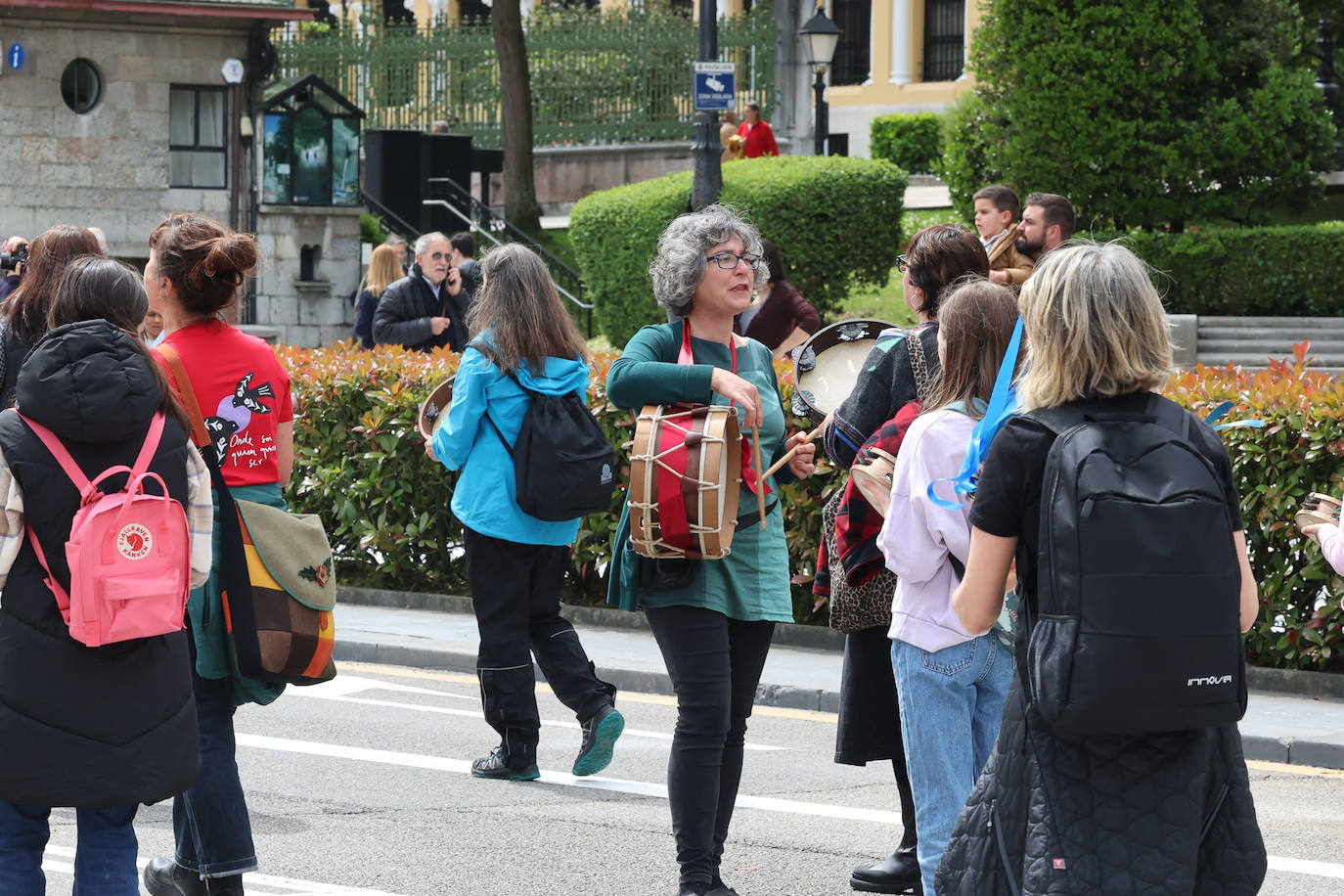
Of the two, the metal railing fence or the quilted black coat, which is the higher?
the metal railing fence

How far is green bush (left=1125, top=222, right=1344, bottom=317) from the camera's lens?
65.2 feet

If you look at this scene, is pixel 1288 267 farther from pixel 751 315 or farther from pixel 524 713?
pixel 524 713

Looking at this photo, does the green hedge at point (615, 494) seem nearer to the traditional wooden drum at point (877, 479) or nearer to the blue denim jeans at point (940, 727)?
the traditional wooden drum at point (877, 479)

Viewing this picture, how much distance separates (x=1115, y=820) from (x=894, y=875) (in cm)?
243

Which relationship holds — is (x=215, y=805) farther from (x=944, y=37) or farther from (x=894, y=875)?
(x=944, y=37)

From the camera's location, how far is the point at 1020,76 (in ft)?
65.2

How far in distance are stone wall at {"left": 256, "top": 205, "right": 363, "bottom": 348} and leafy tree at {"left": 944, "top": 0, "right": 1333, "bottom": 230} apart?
10.2 meters

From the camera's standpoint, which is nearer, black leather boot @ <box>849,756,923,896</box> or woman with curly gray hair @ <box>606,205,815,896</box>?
woman with curly gray hair @ <box>606,205,815,896</box>

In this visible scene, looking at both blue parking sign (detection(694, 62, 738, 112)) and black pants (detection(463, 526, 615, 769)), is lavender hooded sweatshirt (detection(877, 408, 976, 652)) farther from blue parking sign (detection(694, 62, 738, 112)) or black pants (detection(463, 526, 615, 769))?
blue parking sign (detection(694, 62, 738, 112))

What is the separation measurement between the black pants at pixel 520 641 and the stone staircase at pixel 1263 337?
1319 cm

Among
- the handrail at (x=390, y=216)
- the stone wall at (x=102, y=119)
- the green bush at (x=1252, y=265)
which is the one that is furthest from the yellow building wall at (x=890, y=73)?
the green bush at (x=1252, y=265)

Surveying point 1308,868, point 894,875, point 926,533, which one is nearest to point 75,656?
point 926,533

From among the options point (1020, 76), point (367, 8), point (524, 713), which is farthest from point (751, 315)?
point (367, 8)

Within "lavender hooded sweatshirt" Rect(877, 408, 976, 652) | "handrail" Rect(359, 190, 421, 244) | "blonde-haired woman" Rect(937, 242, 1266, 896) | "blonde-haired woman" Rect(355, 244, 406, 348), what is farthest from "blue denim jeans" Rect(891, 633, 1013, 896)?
"handrail" Rect(359, 190, 421, 244)
